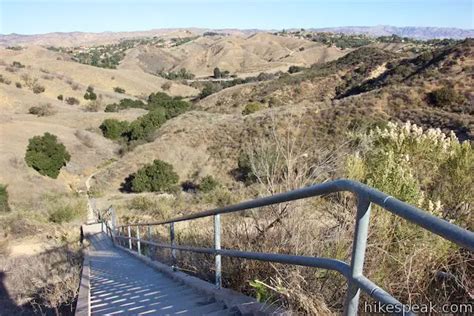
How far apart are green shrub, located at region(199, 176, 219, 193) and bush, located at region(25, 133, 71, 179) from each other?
507 inches

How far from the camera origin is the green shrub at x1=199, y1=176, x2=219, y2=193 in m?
24.7

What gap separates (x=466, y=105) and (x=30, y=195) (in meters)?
26.0

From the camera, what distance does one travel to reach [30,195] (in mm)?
28016

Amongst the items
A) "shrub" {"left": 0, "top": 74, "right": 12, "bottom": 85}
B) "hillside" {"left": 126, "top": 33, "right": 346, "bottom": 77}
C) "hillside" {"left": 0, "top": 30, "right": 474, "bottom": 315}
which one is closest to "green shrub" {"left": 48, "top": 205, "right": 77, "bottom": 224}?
"hillside" {"left": 0, "top": 30, "right": 474, "bottom": 315}

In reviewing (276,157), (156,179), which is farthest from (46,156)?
(276,157)

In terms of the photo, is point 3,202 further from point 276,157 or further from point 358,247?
point 358,247

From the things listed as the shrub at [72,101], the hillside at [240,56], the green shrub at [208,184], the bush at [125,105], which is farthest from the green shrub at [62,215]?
the hillside at [240,56]

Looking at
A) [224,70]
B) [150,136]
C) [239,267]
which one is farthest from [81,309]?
[224,70]

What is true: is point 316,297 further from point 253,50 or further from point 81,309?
point 253,50

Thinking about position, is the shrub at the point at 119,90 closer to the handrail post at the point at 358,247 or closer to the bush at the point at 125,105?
the bush at the point at 125,105

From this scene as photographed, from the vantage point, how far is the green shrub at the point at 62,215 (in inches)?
842

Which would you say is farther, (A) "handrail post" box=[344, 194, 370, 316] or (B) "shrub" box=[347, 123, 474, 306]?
(B) "shrub" box=[347, 123, 474, 306]

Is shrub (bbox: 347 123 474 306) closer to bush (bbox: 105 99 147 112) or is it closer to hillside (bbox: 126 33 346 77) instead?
bush (bbox: 105 99 147 112)

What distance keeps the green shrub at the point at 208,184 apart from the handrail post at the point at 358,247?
22465 millimetres
